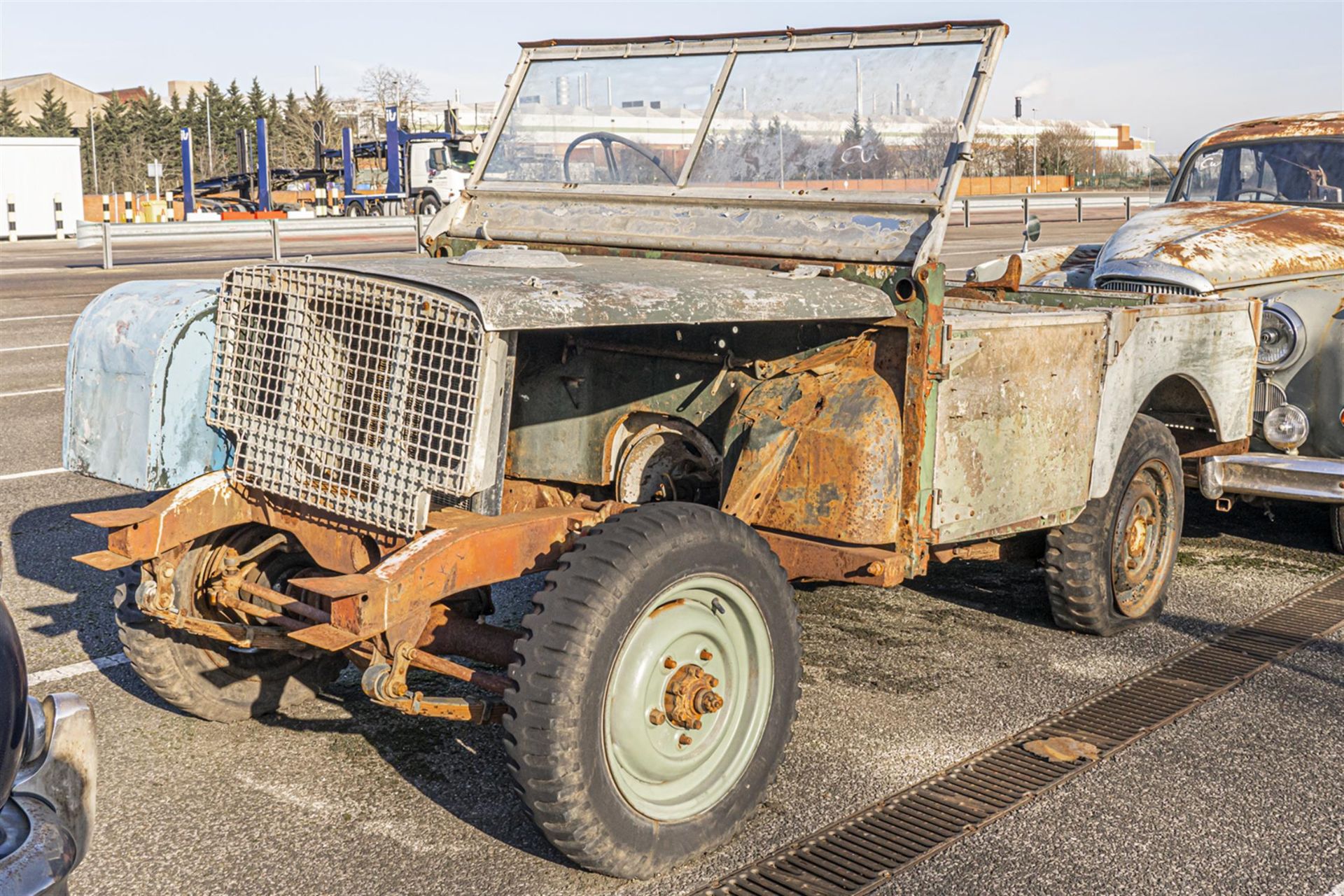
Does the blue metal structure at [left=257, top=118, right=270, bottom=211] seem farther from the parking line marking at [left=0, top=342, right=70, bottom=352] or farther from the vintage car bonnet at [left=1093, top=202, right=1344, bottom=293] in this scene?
the vintage car bonnet at [left=1093, top=202, right=1344, bottom=293]

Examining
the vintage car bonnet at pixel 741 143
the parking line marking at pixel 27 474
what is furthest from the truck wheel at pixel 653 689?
the parking line marking at pixel 27 474

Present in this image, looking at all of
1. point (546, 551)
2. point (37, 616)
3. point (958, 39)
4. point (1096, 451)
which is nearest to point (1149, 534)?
point (1096, 451)

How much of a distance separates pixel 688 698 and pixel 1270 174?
22.3 feet

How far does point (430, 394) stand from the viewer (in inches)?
131

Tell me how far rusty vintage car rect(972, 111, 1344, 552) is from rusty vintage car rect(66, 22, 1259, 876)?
1.16 meters

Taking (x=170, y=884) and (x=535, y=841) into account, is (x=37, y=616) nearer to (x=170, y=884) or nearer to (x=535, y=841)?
(x=170, y=884)

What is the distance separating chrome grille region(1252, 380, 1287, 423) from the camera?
663 cm

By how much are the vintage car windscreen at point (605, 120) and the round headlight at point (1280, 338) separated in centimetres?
331

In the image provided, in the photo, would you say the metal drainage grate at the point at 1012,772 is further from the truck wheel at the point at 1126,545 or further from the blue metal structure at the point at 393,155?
the blue metal structure at the point at 393,155

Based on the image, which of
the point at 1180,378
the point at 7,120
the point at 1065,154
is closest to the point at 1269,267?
the point at 1180,378

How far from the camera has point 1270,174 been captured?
855cm

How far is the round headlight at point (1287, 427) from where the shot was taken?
655 cm

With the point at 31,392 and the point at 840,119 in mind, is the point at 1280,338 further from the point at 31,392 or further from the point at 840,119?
the point at 31,392

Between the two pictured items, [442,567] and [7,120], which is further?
[7,120]
